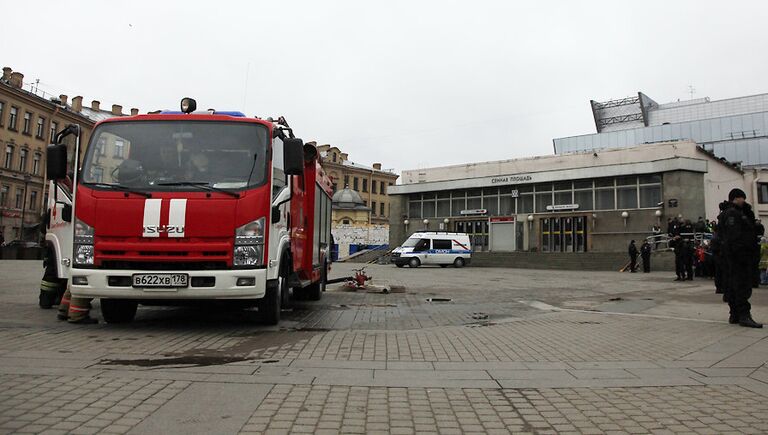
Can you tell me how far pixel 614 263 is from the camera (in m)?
31.1

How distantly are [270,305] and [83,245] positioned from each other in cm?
247

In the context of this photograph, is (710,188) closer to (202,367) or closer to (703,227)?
(703,227)

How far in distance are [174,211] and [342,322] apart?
321 centimetres

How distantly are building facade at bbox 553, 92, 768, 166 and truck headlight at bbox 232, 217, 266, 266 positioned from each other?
51527mm

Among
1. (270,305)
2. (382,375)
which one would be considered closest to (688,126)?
(270,305)

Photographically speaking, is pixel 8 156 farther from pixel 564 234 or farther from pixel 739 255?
pixel 739 255

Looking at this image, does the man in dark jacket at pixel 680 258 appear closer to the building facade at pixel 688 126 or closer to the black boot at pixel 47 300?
the black boot at pixel 47 300

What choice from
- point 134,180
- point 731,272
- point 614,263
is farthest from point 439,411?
point 614,263

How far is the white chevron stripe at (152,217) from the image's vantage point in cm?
658

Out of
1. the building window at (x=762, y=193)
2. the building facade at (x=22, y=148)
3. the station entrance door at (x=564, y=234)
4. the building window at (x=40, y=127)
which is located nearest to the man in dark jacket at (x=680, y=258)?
the station entrance door at (x=564, y=234)

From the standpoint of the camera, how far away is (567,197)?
38531mm

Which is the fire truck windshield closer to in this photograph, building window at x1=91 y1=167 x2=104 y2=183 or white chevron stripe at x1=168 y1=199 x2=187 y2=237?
building window at x1=91 y1=167 x2=104 y2=183

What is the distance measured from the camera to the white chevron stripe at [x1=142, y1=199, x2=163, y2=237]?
658cm

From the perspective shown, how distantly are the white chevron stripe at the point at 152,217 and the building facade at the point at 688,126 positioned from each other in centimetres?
5221
